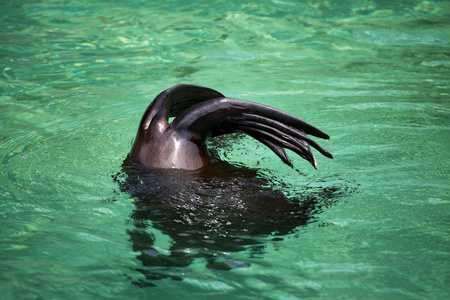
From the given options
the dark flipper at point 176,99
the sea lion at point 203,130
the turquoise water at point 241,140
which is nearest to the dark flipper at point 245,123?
the sea lion at point 203,130

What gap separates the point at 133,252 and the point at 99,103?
3.12m

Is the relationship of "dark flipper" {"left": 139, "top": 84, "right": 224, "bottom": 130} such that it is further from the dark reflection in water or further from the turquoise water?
the turquoise water

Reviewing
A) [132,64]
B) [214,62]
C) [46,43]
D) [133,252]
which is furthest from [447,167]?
[46,43]

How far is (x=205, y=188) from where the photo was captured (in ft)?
10.0

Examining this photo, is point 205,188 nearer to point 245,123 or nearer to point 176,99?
point 245,123

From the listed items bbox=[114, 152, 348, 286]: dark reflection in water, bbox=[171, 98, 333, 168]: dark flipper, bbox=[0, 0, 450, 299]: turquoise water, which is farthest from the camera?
bbox=[171, 98, 333, 168]: dark flipper

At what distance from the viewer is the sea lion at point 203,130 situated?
10.3ft

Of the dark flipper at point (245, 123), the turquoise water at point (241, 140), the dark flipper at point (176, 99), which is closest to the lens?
the turquoise water at point (241, 140)

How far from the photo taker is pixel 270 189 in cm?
315

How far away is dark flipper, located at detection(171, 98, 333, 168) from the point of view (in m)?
3.13

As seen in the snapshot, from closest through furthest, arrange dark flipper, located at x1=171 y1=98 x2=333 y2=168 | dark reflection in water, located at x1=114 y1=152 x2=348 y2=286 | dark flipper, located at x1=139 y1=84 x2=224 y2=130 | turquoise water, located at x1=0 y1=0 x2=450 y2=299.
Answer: turquoise water, located at x1=0 y1=0 x2=450 y2=299
dark reflection in water, located at x1=114 y1=152 x2=348 y2=286
dark flipper, located at x1=171 y1=98 x2=333 y2=168
dark flipper, located at x1=139 y1=84 x2=224 y2=130

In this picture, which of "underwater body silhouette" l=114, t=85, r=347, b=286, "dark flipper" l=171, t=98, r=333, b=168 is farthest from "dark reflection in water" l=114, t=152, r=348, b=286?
"dark flipper" l=171, t=98, r=333, b=168

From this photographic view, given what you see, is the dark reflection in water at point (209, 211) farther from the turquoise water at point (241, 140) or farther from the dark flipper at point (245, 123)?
the dark flipper at point (245, 123)

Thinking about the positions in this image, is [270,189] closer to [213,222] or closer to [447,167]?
[213,222]
